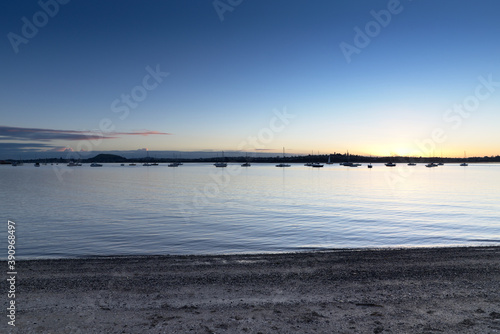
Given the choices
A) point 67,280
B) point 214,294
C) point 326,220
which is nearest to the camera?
point 214,294

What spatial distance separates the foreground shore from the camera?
6.90 meters

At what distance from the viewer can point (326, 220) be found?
968 inches

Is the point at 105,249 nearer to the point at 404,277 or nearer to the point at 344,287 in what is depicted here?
the point at 344,287

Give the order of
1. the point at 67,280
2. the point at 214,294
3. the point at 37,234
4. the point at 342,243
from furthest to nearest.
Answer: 1. the point at 37,234
2. the point at 342,243
3. the point at 67,280
4. the point at 214,294

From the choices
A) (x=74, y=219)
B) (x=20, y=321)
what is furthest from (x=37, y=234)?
(x=20, y=321)

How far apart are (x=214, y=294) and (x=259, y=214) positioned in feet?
62.5

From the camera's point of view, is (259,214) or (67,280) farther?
(259,214)

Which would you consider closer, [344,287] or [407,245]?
[344,287]

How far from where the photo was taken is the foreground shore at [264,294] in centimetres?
690

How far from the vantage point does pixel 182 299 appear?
27.6 ft

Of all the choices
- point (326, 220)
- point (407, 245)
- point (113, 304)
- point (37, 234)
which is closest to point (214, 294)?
point (113, 304)

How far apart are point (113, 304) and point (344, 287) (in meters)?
5.75

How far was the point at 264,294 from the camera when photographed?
→ 8734 mm

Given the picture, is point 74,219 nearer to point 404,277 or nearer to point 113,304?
point 113,304
